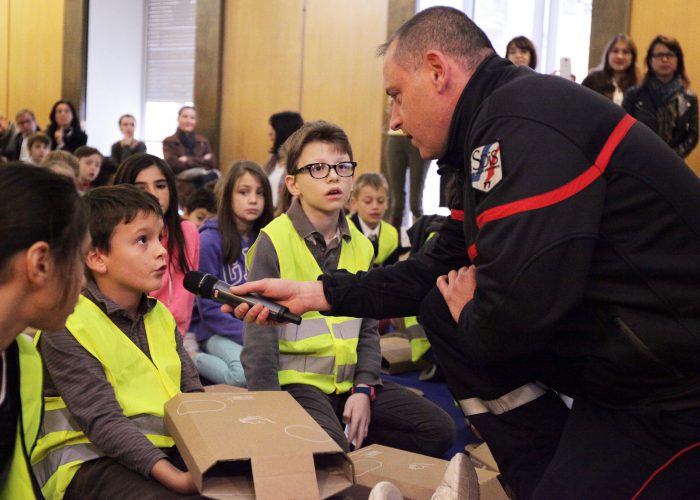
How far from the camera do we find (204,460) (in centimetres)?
165

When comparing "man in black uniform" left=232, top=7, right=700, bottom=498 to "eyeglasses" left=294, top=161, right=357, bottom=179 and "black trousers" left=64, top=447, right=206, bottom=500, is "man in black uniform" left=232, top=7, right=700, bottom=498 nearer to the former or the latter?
"black trousers" left=64, top=447, right=206, bottom=500

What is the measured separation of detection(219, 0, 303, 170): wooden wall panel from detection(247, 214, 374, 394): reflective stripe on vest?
21.7 ft

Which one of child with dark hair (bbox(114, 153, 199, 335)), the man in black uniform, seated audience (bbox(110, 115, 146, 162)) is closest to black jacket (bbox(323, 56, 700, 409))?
the man in black uniform

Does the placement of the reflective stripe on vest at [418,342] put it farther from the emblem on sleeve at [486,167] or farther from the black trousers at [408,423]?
the emblem on sleeve at [486,167]

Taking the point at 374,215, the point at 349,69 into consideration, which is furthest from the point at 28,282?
the point at 349,69

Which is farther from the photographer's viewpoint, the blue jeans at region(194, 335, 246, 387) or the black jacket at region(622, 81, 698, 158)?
the black jacket at region(622, 81, 698, 158)

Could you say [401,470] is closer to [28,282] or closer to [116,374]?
[116,374]

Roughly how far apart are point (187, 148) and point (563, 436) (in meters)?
7.57

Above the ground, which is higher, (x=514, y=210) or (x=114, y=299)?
(x=514, y=210)

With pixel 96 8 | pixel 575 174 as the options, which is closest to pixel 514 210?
pixel 575 174

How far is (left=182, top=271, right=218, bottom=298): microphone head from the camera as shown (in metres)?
1.99

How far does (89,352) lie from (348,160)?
116cm

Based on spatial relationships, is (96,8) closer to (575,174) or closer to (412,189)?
(412,189)

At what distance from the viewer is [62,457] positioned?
1960mm
